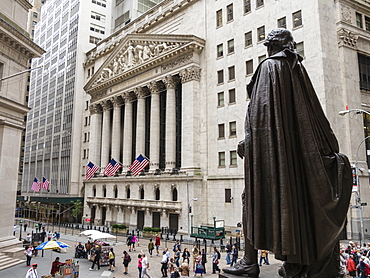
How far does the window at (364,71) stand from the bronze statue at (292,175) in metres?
32.6

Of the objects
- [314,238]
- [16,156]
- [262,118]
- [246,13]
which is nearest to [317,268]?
[314,238]

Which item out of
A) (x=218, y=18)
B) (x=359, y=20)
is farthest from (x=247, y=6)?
(x=359, y=20)

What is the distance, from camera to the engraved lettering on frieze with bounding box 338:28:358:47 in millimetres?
32312

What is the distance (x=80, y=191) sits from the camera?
211 feet

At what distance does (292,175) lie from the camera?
524cm

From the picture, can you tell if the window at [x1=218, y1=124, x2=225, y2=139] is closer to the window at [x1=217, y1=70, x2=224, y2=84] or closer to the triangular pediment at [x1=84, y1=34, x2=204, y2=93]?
the window at [x1=217, y1=70, x2=224, y2=84]

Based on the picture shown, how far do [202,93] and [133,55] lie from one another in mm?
15661

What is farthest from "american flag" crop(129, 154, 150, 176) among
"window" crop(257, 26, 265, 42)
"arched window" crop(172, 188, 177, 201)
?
"window" crop(257, 26, 265, 42)

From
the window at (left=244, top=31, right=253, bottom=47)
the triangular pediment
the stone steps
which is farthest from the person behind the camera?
the triangular pediment

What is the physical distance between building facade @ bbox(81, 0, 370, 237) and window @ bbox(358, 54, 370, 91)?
0.12 metres

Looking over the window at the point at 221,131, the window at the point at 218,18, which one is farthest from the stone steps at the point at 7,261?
the window at the point at 218,18

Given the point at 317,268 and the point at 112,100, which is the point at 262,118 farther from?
the point at 112,100

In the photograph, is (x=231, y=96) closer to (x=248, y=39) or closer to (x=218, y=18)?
(x=248, y=39)

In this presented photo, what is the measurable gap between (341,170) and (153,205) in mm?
38834
